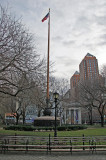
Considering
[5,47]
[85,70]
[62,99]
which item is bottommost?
[62,99]

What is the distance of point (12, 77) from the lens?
1509 cm

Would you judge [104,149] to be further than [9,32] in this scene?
No

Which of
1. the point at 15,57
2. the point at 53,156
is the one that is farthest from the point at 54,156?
the point at 15,57

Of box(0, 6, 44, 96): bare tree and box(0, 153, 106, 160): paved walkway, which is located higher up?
box(0, 6, 44, 96): bare tree

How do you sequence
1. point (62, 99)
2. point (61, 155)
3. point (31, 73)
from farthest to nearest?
1. point (62, 99)
2. point (31, 73)
3. point (61, 155)

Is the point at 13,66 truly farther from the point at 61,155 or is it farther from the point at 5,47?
the point at 61,155

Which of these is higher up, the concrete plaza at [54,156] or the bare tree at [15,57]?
the bare tree at [15,57]

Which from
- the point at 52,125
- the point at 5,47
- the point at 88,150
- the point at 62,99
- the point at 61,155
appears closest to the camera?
the point at 61,155

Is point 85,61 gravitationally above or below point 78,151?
above

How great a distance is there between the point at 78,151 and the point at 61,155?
1258 millimetres

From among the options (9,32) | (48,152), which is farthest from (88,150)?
(9,32)

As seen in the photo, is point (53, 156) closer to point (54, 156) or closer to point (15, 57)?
point (54, 156)

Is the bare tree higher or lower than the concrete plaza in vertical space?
higher

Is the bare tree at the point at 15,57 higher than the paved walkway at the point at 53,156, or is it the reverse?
the bare tree at the point at 15,57
